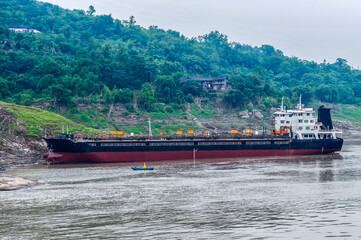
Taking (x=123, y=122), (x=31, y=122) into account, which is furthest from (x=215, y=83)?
(x=31, y=122)

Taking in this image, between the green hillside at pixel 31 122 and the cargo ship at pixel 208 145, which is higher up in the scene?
the green hillside at pixel 31 122

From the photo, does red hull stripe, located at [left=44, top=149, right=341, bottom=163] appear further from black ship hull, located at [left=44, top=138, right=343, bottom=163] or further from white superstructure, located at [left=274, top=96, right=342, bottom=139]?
white superstructure, located at [left=274, top=96, right=342, bottom=139]

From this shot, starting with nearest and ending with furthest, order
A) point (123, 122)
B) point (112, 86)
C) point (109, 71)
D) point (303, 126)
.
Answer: point (303, 126) < point (123, 122) < point (112, 86) < point (109, 71)

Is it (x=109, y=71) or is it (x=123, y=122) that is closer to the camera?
(x=123, y=122)

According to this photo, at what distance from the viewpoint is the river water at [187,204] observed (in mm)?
27844

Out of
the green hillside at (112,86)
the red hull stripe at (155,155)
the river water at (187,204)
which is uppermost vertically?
the green hillside at (112,86)

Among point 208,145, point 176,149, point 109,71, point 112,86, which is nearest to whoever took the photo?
point 176,149

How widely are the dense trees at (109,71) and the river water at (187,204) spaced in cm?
5467

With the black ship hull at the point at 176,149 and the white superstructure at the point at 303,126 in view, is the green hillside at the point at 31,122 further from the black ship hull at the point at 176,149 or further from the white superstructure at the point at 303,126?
the white superstructure at the point at 303,126

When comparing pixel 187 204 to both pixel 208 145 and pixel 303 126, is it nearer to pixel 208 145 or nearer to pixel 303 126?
pixel 208 145

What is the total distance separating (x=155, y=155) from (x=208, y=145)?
8603 millimetres

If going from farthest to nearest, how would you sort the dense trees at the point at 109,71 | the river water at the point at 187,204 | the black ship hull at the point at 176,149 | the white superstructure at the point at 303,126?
1. the dense trees at the point at 109,71
2. the white superstructure at the point at 303,126
3. the black ship hull at the point at 176,149
4. the river water at the point at 187,204

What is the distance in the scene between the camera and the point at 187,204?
116ft

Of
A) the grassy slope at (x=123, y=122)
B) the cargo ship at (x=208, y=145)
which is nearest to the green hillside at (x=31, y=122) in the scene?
the grassy slope at (x=123, y=122)
